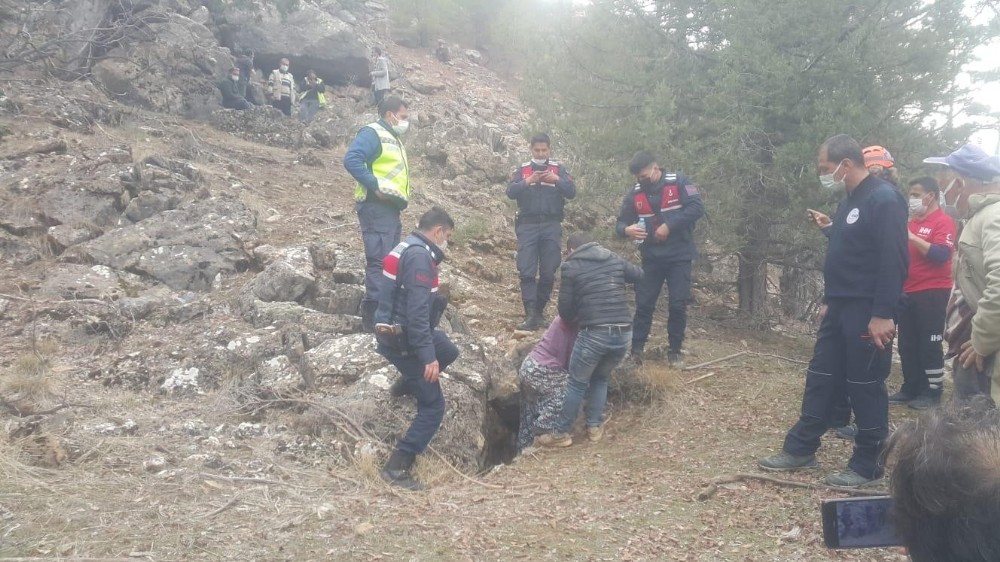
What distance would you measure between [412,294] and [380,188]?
1.61 meters

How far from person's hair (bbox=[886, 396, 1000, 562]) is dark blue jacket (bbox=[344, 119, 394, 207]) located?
4756 millimetres

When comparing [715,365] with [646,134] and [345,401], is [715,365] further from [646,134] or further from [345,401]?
[345,401]

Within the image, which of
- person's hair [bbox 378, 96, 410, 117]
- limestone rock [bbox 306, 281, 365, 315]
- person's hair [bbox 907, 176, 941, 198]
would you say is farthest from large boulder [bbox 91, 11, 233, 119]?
person's hair [bbox 907, 176, 941, 198]

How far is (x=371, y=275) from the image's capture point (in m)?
5.94

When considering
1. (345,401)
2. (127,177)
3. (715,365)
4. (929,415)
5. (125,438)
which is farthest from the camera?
(127,177)

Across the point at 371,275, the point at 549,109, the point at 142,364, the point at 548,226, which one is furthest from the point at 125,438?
the point at 549,109

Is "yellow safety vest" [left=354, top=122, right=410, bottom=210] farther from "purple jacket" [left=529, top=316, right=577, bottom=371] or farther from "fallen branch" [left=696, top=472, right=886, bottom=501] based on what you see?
"fallen branch" [left=696, top=472, right=886, bottom=501]

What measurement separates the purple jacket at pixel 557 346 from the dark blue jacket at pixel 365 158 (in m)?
1.70

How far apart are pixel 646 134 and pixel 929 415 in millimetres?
5652

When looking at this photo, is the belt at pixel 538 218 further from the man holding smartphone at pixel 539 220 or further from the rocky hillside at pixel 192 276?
the rocky hillside at pixel 192 276

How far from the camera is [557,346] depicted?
5.74m

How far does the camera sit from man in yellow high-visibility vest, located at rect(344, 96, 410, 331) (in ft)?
19.1

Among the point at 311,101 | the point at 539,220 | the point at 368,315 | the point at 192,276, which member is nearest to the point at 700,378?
the point at 539,220

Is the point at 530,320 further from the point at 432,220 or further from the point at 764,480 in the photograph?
the point at 764,480
